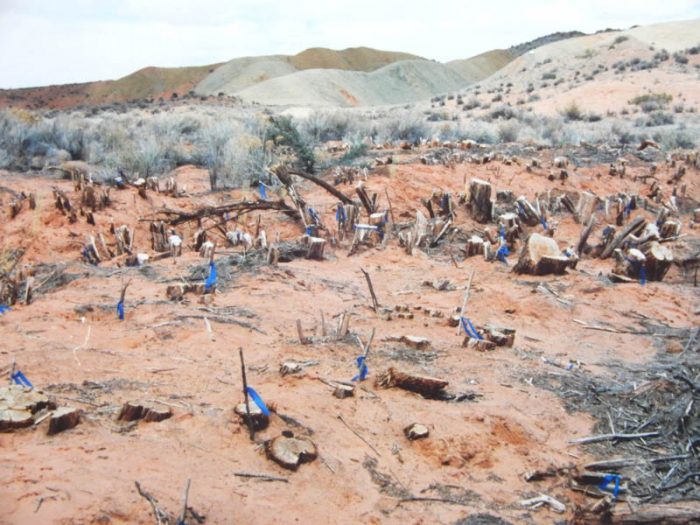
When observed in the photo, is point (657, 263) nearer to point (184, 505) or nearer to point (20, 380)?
A: point (184, 505)

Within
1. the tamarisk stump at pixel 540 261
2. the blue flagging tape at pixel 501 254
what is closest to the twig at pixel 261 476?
the tamarisk stump at pixel 540 261

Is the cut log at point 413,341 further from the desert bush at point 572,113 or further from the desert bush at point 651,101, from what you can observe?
the desert bush at point 651,101

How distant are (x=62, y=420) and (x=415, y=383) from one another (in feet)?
7.42

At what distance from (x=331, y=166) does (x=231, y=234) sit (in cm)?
515

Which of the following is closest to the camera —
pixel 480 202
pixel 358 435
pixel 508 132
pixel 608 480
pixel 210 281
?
pixel 608 480

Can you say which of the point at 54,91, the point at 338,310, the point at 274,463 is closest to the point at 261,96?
the point at 54,91

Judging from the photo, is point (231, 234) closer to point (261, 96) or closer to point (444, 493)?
point (444, 493)

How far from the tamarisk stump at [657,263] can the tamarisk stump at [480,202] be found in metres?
2.93

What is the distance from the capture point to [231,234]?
8297 millimetres

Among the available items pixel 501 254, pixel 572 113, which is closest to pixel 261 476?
pixel 501 254

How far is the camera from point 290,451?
3.33 metres

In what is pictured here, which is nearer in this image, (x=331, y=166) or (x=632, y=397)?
(x=632, y=397)

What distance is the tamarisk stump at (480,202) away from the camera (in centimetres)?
983

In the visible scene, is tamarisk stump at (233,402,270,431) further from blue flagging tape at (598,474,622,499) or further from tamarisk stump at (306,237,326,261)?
tamarisk stump at (306,237,326,261)
